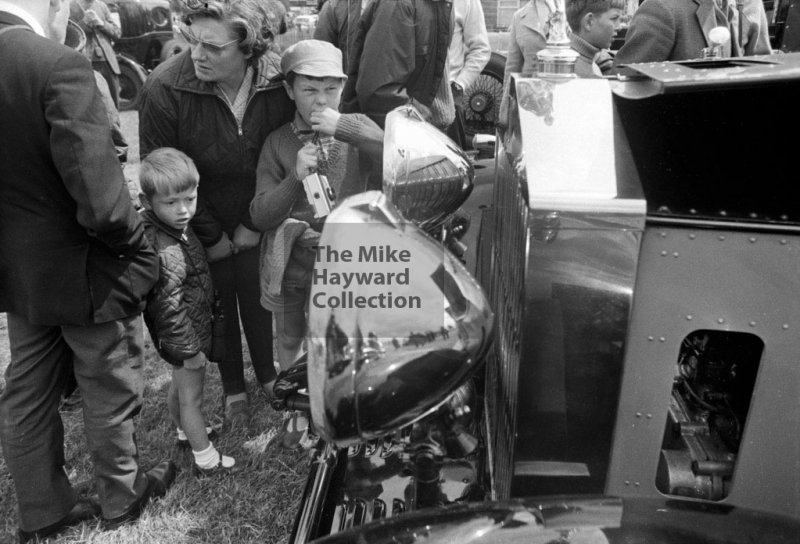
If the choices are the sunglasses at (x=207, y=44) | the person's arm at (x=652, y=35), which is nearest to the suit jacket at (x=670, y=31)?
the person's arm at (x=652, y=35)

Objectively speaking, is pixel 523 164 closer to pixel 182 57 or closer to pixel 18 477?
pixel 182 57

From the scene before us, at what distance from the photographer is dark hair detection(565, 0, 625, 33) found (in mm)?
3475

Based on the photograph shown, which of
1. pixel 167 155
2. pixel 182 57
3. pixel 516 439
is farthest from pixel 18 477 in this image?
pixel 516 439

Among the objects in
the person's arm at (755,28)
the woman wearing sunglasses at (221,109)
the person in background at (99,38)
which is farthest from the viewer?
the person in background at (99,38)

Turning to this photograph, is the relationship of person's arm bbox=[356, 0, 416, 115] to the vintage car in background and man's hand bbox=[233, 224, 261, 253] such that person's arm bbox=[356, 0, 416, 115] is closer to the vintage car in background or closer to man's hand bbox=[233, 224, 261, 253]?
man's hand bbox=[233, 224, 261, 253]

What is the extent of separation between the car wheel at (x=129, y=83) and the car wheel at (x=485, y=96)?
5179 millimetres

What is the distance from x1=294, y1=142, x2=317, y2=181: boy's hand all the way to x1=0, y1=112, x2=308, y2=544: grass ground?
120 centimetres

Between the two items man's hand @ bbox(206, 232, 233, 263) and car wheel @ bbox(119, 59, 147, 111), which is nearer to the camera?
man's hand @ bbox(206, 232, 233, 263)

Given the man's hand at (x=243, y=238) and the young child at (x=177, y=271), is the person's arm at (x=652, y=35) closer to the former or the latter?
the man's hand at (x=243, y=238)

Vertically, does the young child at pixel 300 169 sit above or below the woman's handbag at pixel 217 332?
above

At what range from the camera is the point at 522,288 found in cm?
121

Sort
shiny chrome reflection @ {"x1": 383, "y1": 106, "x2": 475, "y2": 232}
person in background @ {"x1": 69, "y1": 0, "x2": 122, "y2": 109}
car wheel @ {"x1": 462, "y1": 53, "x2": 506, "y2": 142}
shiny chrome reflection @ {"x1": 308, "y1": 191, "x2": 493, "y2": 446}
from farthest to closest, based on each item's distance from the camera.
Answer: car wheel @ {"x1": 462, "y1": 53, "x2": 506, "y2": 142}, person in background @ {"x1": 69, "y1": 0, "x2": 122, "y2": 109}, shiny chrome reflection @ {"x1": 383, "y1": 106, "x2": 475, "y2": 232}, shiny chrome reflection @ {"x1": 308, "y1": 191, "x2": 493, "y2": 446}

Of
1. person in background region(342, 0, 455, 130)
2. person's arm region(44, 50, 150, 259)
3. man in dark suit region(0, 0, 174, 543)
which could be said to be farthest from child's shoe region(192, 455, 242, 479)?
person in background region(342, 0, 455, 130)

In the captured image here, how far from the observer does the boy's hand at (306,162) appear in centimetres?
247
